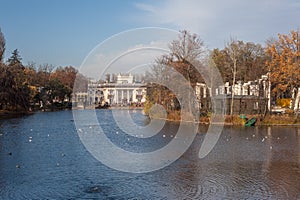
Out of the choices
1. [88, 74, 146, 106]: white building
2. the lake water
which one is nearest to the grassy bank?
the lake water

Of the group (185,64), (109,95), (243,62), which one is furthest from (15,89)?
(109,95)

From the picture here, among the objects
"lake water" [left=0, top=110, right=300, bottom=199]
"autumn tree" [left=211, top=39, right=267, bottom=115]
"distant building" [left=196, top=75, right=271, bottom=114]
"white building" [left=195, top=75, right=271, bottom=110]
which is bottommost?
"lake water" [left=0, top=110, right=300, bottom=199]

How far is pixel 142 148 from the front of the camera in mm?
18328

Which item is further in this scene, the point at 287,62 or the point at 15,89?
the point at 15,89

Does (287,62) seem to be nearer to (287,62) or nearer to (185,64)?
(287,62)

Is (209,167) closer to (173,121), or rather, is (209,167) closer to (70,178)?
(70,178)

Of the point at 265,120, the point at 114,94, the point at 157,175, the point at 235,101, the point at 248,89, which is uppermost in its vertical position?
the point at 114,94

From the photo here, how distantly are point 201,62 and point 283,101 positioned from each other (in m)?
18.4

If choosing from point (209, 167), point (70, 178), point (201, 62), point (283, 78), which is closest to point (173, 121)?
point (201, 62)

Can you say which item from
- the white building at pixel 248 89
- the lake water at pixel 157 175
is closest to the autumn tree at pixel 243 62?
the white building at pixel 248 89

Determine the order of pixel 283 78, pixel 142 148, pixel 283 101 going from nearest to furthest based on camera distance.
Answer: pixel 142 148, pixel 283 78, pixel 283 101

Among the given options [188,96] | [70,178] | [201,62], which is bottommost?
[70,178]

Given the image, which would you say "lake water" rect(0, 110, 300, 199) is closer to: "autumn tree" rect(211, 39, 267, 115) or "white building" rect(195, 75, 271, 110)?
"white building" rect(195, 75, 271, 110)

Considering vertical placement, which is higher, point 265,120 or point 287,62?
point 287,62
